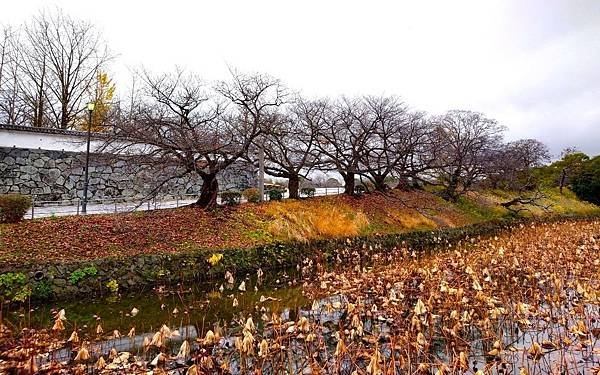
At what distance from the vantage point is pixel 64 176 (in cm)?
2191

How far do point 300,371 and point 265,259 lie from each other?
973 cm

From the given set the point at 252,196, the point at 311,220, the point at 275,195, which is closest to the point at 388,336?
the point at 311,220

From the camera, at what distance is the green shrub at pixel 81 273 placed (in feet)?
36.6

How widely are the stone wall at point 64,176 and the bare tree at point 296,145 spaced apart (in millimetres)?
6444

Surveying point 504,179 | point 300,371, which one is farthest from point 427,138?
point 300,371

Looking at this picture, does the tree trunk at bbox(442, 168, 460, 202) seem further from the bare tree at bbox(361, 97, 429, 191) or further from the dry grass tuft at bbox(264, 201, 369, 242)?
the dry grass tuft at bbox(264, 201, 369, 242)

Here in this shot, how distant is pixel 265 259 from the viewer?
596 inches

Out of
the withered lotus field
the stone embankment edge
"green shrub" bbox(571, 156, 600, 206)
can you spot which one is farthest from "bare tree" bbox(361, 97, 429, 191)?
"green shrub" bbox(571, 156, 600, 206)

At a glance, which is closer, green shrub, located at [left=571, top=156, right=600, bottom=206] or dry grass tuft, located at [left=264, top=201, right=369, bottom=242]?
dry grass tuft, located at [left=264, top=201, right=369, bottom=242]

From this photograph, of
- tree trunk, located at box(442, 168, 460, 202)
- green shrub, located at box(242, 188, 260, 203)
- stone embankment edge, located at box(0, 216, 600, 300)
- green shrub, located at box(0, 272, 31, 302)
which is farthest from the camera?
tree trunk, located at box(442, 168, 460, 202)

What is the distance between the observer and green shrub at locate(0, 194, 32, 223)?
44.3ft

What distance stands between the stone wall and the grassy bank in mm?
3696

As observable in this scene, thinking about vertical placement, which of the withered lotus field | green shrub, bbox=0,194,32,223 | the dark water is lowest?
the dark water

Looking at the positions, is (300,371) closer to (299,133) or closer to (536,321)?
(536,321)
